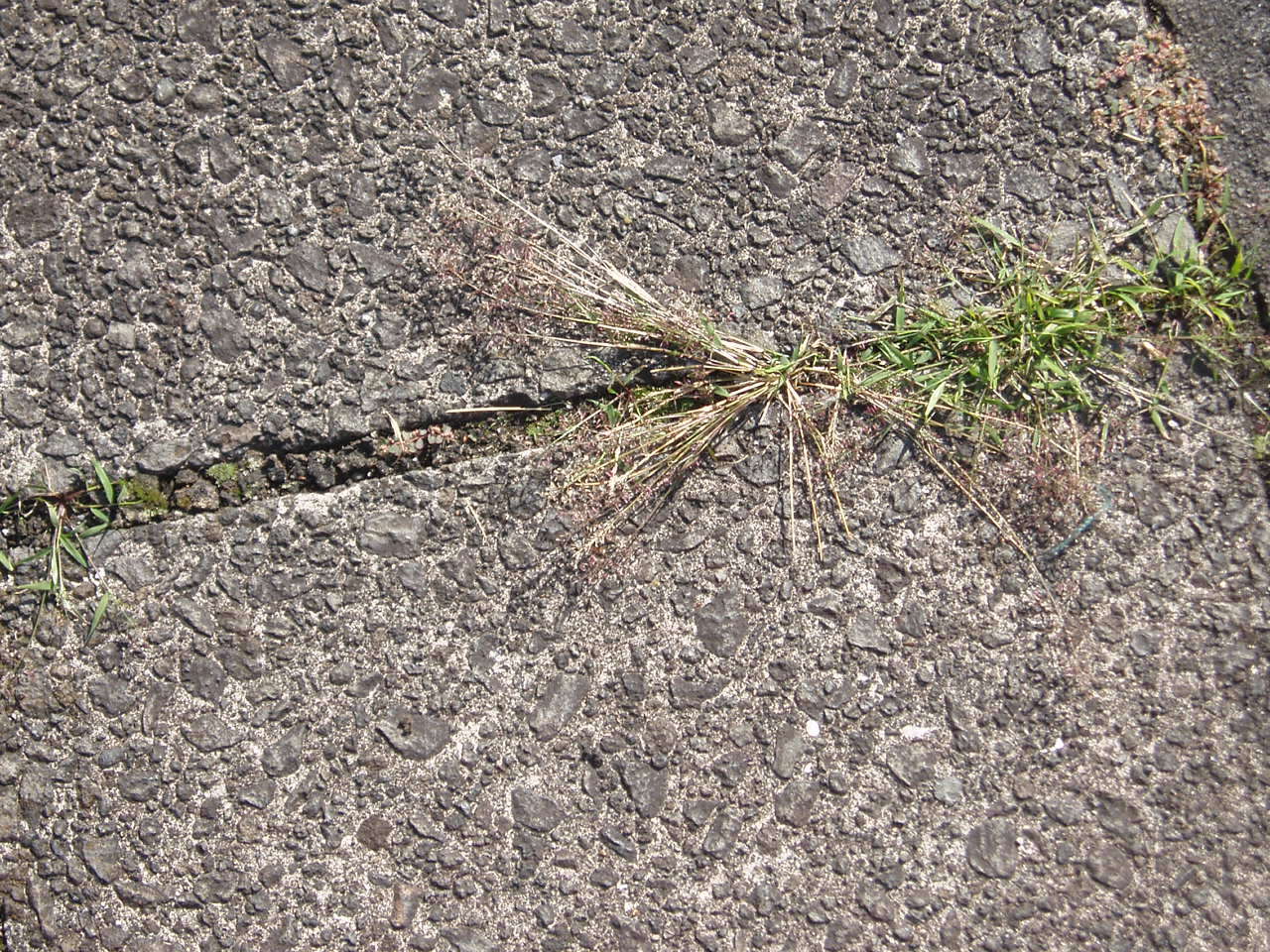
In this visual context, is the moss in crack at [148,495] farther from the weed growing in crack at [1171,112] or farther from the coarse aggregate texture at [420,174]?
the weed growing in crack at [1171,112]

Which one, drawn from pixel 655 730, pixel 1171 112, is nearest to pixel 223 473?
pixel 655 730

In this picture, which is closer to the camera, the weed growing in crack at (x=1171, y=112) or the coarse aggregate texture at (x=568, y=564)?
the coarse aggregate texture at (x=568, y=564)

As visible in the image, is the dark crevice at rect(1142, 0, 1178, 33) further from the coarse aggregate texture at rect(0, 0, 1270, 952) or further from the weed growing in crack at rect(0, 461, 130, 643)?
the weed growing in crack at rect(0, 461, 130, 643)

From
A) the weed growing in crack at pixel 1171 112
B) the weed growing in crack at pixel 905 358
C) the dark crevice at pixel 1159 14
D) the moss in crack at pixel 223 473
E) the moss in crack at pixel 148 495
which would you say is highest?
the dark crevice at pixel 1159 14

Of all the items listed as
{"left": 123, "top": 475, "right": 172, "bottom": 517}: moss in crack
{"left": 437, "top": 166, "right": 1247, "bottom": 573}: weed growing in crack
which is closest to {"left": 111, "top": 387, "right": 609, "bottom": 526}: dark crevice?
{"left": 123, "top": 475, "right": 172, "bottom": 517}: moss in crack

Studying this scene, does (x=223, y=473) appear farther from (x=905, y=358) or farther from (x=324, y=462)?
(x=905, y=358)

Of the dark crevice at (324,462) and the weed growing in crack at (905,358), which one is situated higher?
the weed growing in crack at (905,358)

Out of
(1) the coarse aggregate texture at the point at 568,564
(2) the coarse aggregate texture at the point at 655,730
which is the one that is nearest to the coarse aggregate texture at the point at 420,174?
(1) the coarse aggregate texture at the point at 568,564
